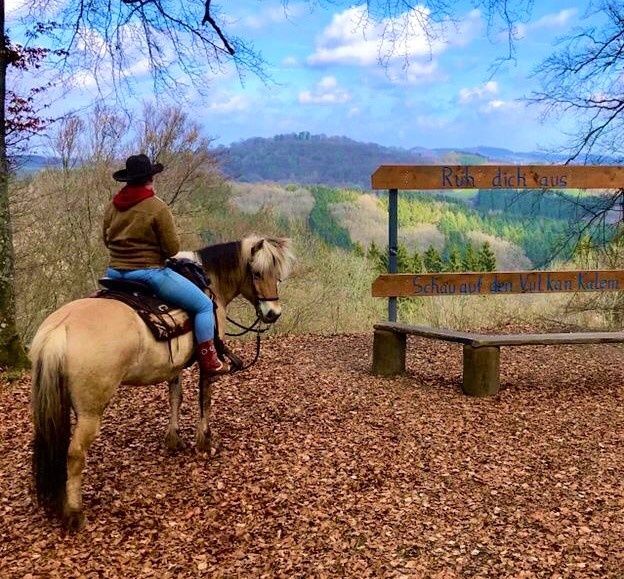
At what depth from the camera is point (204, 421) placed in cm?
511

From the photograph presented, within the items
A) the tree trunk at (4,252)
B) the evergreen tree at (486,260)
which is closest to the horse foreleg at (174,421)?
the tree trunk at (4,252)

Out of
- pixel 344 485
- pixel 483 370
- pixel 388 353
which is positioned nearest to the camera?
pixel 344 485

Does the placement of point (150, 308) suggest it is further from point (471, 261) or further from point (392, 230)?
point (471, 261)

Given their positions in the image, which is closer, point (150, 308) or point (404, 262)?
point (150, 308)

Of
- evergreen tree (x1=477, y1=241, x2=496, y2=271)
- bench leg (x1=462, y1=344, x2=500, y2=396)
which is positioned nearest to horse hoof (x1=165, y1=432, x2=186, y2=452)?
bench leg (x1=462, y1=344, x2=500, y2=396)

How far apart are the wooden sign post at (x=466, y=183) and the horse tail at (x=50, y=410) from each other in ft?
14.8

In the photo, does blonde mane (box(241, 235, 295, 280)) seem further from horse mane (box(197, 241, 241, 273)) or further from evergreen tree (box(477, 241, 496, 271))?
evergreen tree (box(477, 241, 496, 271))

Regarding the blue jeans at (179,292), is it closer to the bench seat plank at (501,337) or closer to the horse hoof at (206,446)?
the horse hoof at (206,446)

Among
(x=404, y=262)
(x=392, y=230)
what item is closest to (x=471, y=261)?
(x=404, y=262)

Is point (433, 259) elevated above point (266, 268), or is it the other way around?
point (266, 268)

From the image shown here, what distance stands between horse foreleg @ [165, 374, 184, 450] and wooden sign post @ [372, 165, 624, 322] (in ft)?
10.2

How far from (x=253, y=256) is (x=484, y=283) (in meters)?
3.62

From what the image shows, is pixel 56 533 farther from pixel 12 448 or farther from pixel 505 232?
pixel 505 232

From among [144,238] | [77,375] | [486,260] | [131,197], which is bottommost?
[486,260]
